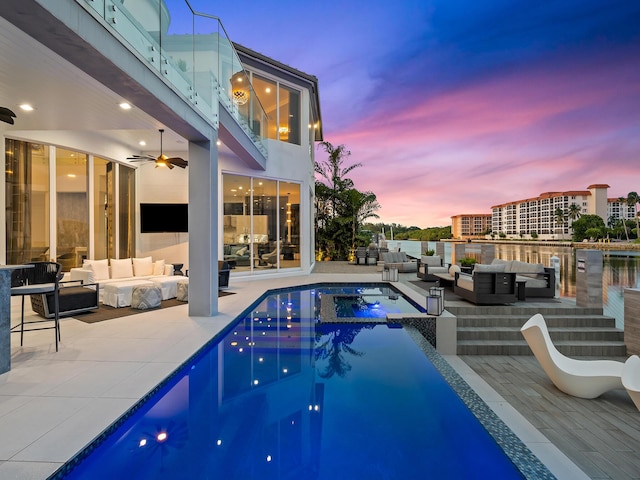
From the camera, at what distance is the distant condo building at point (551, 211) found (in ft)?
209

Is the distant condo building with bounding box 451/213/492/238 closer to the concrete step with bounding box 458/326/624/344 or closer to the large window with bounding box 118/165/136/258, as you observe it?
the concrete step with bounding box 458/326/624/344

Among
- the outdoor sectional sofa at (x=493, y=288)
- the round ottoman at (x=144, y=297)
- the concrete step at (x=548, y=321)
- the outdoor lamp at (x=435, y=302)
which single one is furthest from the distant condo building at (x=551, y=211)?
the round ottoman at (x=144, y=297)

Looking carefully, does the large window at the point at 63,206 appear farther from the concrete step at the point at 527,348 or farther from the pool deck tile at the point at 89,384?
the concrete step at the point at 527,348

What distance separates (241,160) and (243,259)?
9.98ft

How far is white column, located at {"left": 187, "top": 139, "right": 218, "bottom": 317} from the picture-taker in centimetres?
635

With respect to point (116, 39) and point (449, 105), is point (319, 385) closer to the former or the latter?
point (116, 39)

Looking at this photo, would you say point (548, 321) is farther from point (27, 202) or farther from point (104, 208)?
point (104, 208)

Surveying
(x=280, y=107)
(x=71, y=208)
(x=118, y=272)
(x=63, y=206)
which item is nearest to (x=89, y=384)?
(x=118, y=272)

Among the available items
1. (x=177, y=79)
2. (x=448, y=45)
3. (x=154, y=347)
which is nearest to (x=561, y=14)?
(x=448, y=45)

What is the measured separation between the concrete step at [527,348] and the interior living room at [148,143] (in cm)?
451

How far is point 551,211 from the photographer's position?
7381cm

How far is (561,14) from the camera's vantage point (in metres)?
14.5

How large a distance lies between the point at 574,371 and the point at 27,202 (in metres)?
9.98

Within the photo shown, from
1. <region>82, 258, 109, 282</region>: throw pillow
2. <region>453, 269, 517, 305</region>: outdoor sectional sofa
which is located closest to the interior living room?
<region>82, 258, 109, 282</region>: throw pillow
